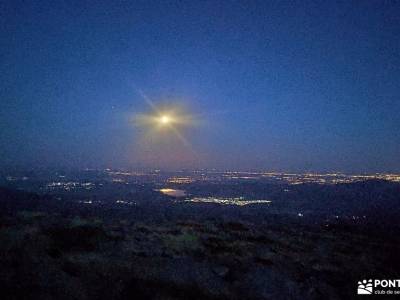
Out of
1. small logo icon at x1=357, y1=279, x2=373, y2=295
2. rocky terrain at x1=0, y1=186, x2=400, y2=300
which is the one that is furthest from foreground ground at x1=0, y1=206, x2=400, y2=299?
small logo icon at x1=357, y1=279, x2=373, y2=295

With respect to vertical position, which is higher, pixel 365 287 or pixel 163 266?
pixel 163 266

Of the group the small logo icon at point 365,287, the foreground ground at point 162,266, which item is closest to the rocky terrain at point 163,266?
the foreground ground at point 162,266

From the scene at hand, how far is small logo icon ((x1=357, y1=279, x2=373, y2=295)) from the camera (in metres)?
22.4

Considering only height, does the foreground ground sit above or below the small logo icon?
above

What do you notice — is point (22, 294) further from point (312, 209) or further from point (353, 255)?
point (312, 209)

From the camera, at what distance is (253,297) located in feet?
65.0

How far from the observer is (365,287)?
74.8 ft

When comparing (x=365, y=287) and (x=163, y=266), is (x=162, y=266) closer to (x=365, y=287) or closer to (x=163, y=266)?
(x=163, y=266)

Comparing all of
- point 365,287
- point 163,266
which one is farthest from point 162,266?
point 365,287

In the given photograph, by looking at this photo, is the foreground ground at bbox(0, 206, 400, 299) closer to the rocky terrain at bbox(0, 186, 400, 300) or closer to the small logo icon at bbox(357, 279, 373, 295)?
the rocky terrain at bbox(0, 186, 400, 300)

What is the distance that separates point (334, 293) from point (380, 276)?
6988 mm

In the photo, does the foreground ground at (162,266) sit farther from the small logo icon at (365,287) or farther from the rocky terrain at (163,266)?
the small logo icon at (365,287)

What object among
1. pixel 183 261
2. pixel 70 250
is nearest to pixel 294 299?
pixel 183 261

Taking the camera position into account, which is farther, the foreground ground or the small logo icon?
the small logo icon
